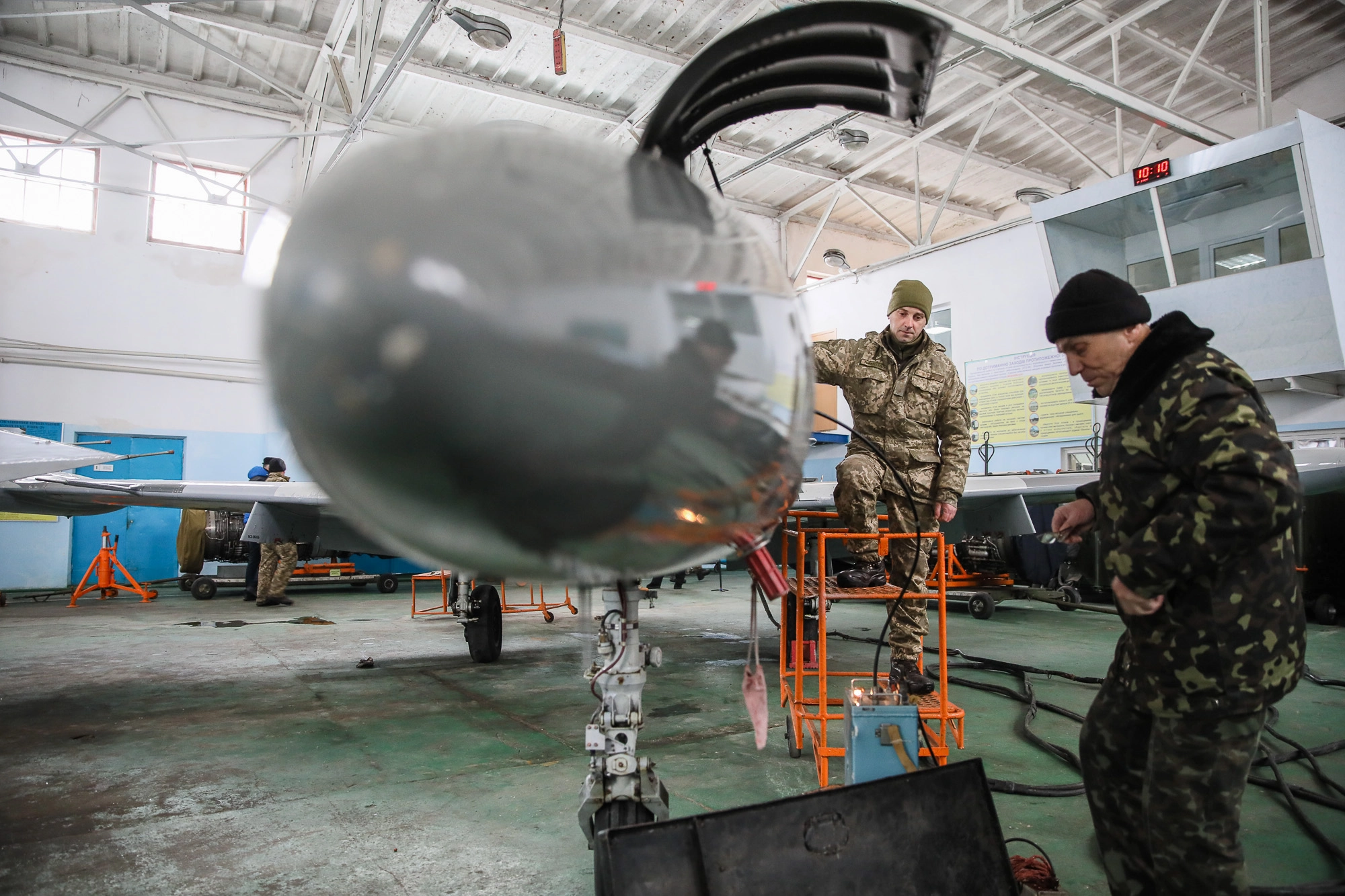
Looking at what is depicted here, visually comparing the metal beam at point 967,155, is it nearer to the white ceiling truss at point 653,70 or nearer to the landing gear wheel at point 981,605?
the white ceiling truss at point 653,70

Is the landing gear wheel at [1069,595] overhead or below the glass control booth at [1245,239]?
below

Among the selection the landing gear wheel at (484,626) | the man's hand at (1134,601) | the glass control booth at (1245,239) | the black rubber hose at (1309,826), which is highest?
the glass control booth at (1245,239)

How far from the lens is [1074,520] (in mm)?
1894

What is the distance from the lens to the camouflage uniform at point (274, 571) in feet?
32.1

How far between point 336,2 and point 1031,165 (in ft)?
38.0

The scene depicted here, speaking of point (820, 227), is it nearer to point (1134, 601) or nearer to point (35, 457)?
point (35, 457)

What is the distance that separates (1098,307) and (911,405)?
6.10ft

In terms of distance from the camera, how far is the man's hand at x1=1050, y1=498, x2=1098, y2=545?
1890 mm

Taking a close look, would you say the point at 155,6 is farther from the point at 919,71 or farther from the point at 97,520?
the point at 919,71

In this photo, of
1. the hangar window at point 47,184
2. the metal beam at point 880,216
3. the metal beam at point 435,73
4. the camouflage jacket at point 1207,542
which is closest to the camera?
the camouflage jacket at point 1207,542

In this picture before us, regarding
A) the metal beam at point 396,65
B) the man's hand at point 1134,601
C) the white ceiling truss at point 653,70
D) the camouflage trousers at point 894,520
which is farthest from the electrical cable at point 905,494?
the metal beam at point 396,65

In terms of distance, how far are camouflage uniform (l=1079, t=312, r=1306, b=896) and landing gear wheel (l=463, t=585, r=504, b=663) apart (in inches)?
187

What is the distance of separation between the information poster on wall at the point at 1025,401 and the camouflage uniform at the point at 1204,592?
28.2ft

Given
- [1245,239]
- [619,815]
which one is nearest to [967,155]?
[1245,239]
